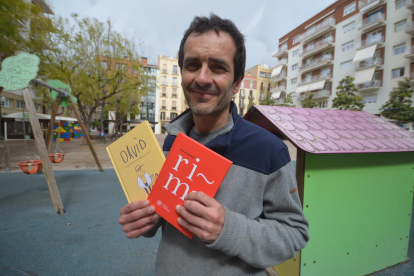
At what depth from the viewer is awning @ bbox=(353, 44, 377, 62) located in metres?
19.1

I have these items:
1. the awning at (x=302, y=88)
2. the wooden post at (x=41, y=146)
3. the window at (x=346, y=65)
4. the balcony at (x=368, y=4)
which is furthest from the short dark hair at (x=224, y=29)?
the awning at (x=302, y=88)

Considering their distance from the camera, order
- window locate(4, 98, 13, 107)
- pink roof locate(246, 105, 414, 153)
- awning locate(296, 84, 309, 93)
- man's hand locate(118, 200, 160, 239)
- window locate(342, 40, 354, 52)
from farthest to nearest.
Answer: awning locate(296, 84, 309, 93)
window locate(342, 40, 354, 52)
window locate(4, 98, 13, 107)
pink roof locate(246, 105, 414, 153)
man's hand locate(118, 200, 160, 239)

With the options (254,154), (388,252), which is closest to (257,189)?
(254,154)

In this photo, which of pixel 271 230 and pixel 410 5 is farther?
pixel 410 5

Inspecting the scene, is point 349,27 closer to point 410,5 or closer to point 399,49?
point 410,5

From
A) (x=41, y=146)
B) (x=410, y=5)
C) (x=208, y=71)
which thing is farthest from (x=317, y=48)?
(x=208, y=71)

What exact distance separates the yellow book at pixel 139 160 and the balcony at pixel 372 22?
26922 millimetres

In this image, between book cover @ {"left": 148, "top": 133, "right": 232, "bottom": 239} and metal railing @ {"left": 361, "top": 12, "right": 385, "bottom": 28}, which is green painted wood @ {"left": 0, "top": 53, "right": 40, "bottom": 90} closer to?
book cover @ {"left": 148, "top": 133, "right": 232, "bottom": 239}

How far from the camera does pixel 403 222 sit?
2.26 metres

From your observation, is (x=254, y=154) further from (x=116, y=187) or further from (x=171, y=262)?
(x=116, y=187)

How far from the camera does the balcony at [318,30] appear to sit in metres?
23.8

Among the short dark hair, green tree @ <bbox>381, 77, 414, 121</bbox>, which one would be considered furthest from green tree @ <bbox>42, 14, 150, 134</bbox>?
green tree @ <bbox>381, 77, 414, 121</bbox>

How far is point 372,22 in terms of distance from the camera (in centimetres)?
1933

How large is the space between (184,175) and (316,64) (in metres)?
30.2
